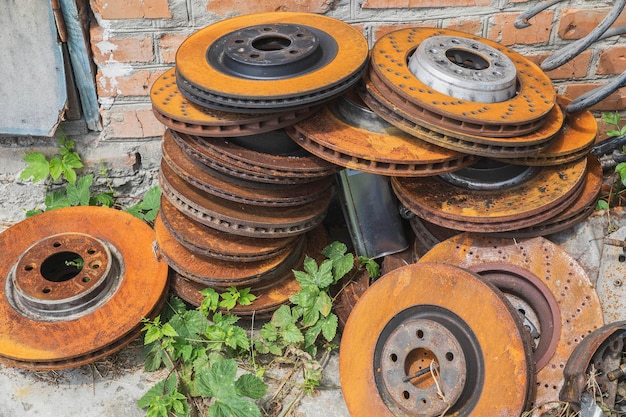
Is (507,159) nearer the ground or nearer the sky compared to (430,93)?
nearer the ground

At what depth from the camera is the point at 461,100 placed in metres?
2.00

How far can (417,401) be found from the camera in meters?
1.85

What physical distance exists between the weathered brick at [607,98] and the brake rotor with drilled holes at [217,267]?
1450 mm

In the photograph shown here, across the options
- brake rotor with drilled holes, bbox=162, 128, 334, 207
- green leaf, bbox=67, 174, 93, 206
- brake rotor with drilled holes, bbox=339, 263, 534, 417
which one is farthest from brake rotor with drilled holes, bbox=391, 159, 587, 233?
green leaf, bbox=67, 174, 93, 206

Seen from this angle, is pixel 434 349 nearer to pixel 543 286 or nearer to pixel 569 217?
pixel 543 286

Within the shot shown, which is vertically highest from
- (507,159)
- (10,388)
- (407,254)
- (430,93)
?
(430,93)

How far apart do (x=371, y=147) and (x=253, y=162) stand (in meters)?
0.40

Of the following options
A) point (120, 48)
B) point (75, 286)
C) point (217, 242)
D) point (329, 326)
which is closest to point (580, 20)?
point (329, 326)

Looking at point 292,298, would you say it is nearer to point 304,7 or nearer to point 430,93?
point 430,93

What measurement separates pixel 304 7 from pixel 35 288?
1518mm

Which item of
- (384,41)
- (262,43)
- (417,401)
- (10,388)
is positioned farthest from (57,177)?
(417,401)

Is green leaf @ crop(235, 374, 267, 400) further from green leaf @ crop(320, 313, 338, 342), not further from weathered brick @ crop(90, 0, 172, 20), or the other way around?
weathered brick @ crop(90, 0, 172, 20)

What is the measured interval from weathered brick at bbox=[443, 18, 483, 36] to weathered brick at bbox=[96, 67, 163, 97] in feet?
4.09

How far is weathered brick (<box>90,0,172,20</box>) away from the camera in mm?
2447
